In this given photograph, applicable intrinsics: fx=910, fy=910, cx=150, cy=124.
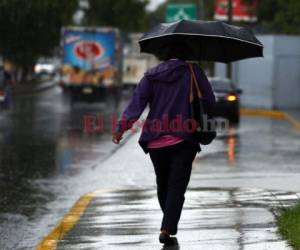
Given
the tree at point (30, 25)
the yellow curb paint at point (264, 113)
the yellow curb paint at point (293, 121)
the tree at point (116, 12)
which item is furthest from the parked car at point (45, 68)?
the yellow curb paint at point (293, 121)

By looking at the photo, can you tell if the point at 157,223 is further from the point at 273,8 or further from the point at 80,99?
the point at 273,8

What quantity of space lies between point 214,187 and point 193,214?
109 inches

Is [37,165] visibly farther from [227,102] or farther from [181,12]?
[181,12]

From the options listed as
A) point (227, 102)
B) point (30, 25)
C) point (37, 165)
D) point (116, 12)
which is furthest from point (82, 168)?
point (116, 12)

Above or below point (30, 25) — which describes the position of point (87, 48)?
below

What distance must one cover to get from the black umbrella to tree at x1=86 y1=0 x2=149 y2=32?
58659mm

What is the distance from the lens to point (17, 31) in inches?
1921

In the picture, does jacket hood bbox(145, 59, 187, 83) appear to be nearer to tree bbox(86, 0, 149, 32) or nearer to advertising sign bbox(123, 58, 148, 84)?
advertising sign bbox(123, 58, 148, 84)

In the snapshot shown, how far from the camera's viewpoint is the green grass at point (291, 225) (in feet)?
24.6

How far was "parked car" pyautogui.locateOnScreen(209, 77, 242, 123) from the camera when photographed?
28941 millimetres

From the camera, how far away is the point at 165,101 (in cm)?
775

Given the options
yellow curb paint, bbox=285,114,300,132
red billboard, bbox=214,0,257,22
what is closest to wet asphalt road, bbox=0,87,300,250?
yellow curb paint, bbox=285,114,300,132

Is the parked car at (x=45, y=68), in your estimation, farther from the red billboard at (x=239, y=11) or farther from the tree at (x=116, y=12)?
the red billboard at (x=239, y=11)

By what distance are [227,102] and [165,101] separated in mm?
21714
